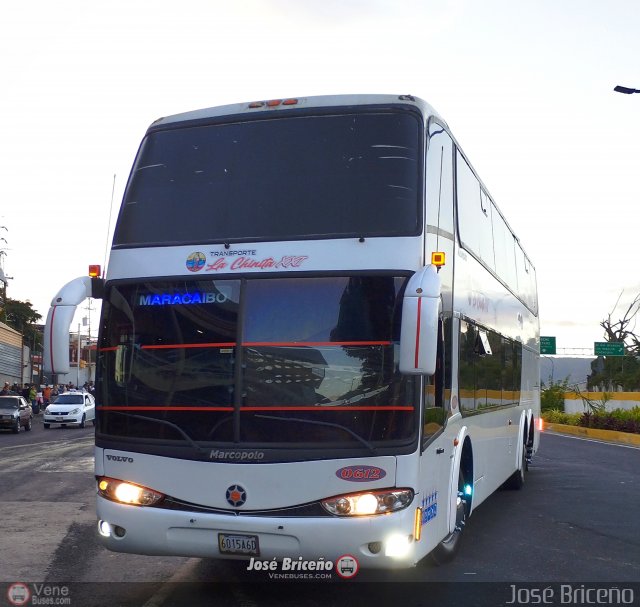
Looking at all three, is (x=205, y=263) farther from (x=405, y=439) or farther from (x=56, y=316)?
(x=405, y=439)

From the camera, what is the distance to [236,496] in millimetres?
6602

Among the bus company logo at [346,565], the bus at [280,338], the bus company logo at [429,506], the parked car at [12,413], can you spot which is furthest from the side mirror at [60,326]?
Answer: the parked car at [12,413]

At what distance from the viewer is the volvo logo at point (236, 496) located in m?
6.59

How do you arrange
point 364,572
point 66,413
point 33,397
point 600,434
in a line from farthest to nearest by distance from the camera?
point 33,397 < point 66,413 < point 600,434 < point 364,572

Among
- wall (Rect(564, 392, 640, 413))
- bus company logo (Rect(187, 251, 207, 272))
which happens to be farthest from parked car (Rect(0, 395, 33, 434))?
bus company logo (Rect(187, 251, 207, 272))

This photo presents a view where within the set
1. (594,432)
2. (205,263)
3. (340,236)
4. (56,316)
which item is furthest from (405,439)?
(594,432)

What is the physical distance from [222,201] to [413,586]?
357cm

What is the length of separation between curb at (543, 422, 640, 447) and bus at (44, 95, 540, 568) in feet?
74.5

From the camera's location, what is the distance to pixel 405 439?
6.55m

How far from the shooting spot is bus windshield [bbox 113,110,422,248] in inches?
279

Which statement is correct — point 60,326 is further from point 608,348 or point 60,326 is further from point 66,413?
point 608,348

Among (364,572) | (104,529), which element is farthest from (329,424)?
(364,572)

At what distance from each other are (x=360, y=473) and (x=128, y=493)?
5.96 feet

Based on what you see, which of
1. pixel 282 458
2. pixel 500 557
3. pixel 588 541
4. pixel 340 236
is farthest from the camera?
pixel 588 541
